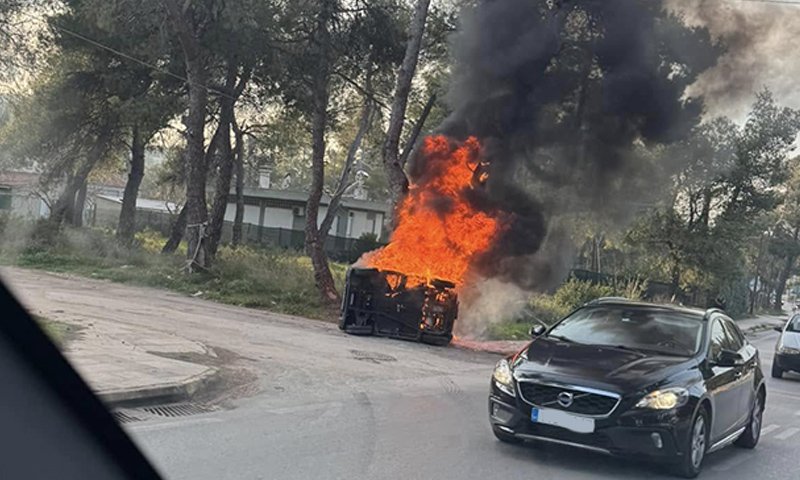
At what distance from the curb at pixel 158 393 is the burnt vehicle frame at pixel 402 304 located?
6.76m

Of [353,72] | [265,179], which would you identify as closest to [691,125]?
[353,72]

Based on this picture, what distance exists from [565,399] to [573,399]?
7cm

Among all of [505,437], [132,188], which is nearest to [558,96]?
[505,437]

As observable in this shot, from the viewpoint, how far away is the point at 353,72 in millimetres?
24672

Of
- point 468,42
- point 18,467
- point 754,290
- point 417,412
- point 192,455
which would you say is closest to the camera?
point 18,467

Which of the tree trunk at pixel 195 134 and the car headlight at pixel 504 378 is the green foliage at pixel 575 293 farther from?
the car headlight at pixel 504 378

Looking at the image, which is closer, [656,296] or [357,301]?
[357,301]

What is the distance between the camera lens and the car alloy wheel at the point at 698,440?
655cm

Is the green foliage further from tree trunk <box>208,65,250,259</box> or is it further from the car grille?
the car grille

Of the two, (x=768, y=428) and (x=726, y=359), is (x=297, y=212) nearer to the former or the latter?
(x=768, y=428)

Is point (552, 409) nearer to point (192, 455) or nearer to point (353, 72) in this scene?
point (192, 455)

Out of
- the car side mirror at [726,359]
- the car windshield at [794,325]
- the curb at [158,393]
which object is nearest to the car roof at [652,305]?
the car side mirror at [726,359]

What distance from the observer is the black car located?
20.4ft

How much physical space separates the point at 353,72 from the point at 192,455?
19.9m
